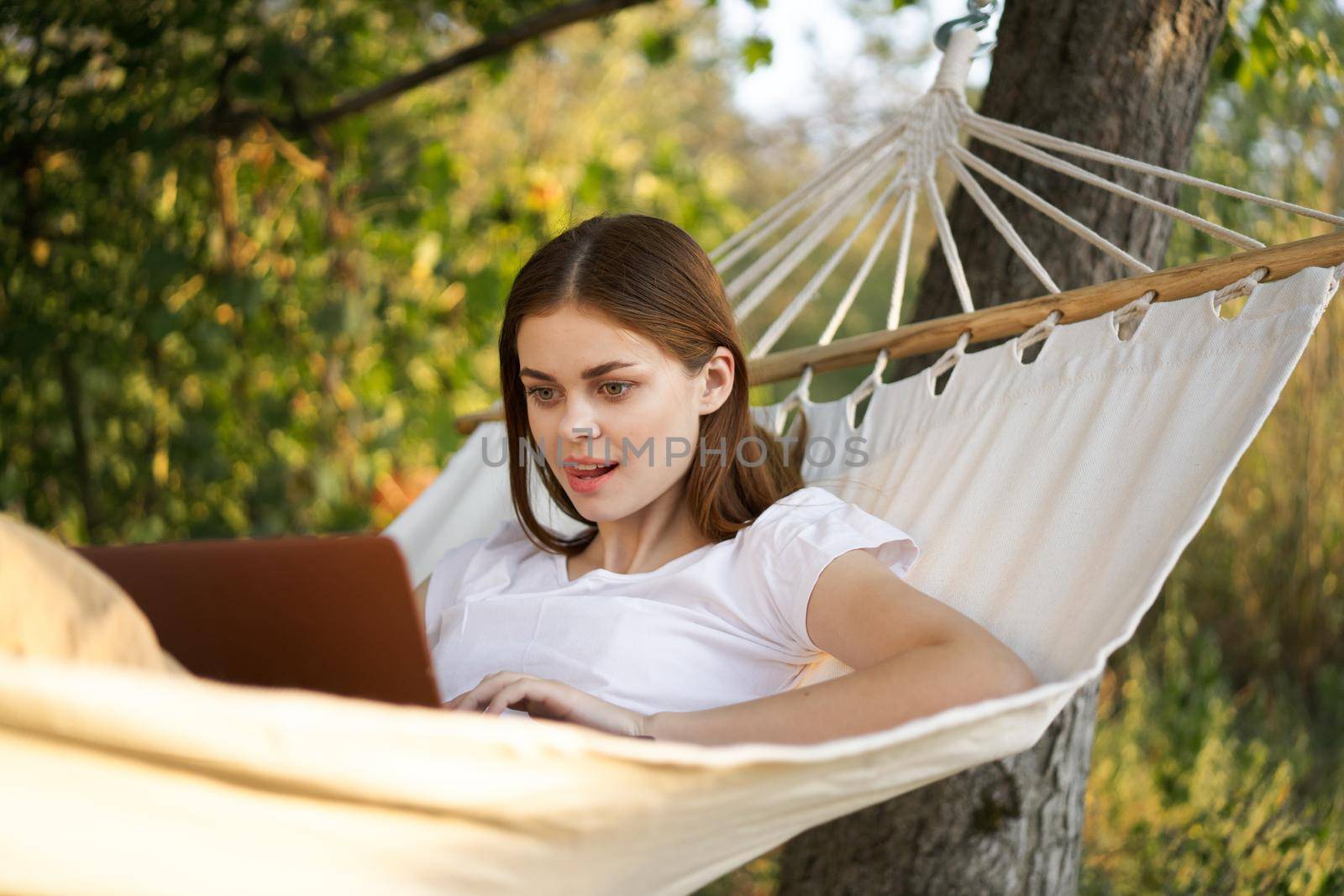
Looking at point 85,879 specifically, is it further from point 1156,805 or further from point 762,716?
point 1156,805

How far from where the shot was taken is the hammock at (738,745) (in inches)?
27.5

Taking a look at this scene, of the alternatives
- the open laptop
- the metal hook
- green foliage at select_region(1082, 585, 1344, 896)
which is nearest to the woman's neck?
the open laptop

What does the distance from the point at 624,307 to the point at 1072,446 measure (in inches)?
20.3

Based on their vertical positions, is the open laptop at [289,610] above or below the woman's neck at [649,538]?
above

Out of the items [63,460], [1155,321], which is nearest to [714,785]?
[1155,321]

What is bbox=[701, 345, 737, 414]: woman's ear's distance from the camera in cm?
141

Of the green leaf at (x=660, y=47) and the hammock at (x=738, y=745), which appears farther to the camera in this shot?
the green leaf at (x=660, y=47)

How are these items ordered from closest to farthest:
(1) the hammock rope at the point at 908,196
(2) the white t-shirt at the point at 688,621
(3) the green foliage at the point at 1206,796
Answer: (2) the white t-shirt at the point at 688,621
(1) the hammock rope at the point at 908,196
(3) the green foliage at the point at 1206,796

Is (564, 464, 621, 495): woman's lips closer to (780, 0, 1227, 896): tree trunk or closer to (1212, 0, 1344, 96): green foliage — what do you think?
(780, 0, 1227, 896): tree trunk

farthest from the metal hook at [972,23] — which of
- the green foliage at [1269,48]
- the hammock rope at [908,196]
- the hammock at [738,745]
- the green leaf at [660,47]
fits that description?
the green leaf at [660,47]

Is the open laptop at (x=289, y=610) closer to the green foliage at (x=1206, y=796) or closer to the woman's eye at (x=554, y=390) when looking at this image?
the woman's eye at (x=554, y=390)

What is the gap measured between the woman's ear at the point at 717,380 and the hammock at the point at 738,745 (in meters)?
0.21

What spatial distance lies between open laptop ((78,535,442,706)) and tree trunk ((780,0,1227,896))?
1007 millimetres

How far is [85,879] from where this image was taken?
746mm
